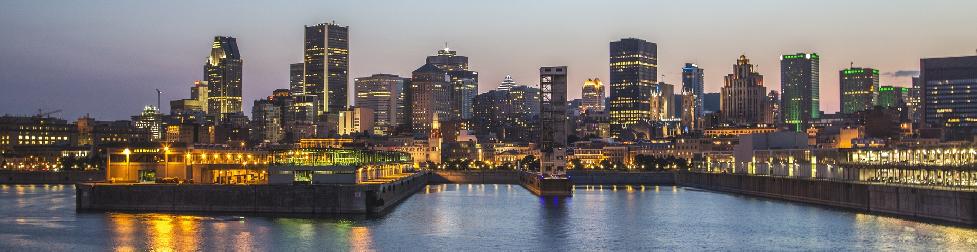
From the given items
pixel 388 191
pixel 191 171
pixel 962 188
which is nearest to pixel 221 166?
pixel 191 171

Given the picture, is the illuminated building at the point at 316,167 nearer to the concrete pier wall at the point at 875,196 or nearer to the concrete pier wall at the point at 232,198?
the concrete pier wall at the point at 232,198

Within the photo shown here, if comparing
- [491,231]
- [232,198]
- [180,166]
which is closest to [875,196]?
[491,231]

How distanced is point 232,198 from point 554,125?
86.5 meters

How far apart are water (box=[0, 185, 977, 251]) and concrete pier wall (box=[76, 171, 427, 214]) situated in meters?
3.12

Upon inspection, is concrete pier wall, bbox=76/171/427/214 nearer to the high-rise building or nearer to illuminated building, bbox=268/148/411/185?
illuminated building, bbox=268/148/411/185

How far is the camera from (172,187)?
11312 cm

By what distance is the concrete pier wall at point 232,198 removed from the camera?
110m

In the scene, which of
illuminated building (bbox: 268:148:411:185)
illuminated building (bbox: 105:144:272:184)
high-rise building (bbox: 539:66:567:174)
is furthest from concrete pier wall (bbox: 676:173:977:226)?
illuminated building (bbox: 105:144:272:184)

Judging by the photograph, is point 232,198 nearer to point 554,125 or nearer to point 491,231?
point 491,231

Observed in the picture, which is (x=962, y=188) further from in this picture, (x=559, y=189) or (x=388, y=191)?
(x=559, y=189)

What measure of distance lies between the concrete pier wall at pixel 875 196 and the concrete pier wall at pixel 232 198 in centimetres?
4809

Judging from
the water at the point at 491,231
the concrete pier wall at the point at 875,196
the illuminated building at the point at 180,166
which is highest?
the illuminated building at the point at 180,166

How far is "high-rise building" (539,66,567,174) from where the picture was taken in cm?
17850

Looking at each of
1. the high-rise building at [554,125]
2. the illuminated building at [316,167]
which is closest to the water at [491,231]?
the illuminated building at [316,167]
